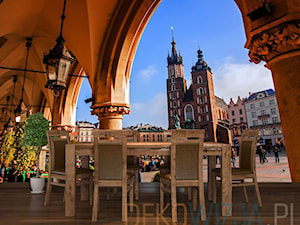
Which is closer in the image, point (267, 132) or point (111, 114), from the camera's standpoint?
point (111, 114)

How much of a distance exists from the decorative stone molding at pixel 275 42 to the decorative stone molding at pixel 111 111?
13.8ft

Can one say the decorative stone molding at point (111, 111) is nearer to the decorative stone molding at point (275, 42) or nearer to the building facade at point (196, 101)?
the decorative stone molding at point (275, 42)

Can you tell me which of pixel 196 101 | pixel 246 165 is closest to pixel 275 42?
pixel 246 165

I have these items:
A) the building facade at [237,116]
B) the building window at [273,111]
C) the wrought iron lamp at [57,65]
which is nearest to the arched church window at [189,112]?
the building facade at [237,116]

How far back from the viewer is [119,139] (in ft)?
6.44

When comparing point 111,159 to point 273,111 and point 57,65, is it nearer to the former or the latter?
point 57,65

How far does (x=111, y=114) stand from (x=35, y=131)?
3015 mm

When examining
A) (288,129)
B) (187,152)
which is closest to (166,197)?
(187,152)

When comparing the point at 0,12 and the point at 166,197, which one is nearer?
the point at 166,197

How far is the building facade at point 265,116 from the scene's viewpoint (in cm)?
3469

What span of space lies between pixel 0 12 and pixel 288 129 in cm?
835

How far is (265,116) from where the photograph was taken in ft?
117

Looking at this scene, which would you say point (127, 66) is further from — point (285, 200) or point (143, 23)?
point (285, 200)

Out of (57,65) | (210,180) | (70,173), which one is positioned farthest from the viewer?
(57,65)
